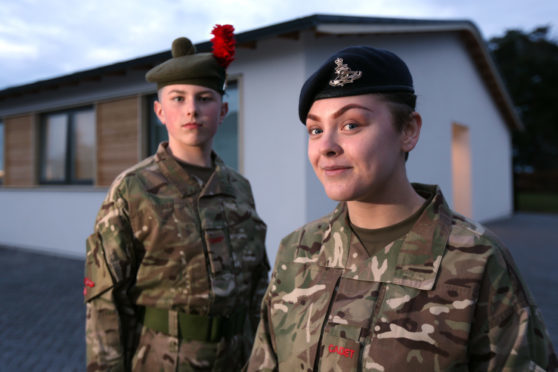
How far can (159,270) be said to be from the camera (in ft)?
7.04

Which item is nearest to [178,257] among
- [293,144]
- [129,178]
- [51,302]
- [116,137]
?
[129,178]

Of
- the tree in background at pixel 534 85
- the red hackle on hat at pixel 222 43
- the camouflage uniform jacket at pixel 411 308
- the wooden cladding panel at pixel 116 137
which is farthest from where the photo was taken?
the tree in background at pixel 534 85

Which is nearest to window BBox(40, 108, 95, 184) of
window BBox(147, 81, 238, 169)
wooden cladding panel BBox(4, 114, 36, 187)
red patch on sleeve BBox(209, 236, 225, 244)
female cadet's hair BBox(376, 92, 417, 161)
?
wooden cladding panel BBox(4, 114, 36, 187)

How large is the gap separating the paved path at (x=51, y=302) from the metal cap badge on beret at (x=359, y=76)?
150 inches

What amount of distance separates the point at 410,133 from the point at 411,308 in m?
0.52

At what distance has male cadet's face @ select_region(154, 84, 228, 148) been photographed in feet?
7.55

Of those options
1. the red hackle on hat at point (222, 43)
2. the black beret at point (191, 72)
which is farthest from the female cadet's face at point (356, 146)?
the red hackle on hat at point (222, 43)

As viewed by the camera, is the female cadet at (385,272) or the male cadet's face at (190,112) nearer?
the female cadet at (385,272)

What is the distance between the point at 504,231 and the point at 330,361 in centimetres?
1331

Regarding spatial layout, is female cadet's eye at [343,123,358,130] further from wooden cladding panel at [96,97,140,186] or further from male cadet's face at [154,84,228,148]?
wooden cladding panel at [96,97,140,186]

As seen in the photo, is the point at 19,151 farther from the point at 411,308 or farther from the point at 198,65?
the point at 411,308

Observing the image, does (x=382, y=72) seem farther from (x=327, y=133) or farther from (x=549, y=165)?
(x=549, y=165)

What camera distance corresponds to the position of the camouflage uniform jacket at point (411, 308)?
114cm

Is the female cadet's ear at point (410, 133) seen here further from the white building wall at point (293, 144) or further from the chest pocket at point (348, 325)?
the white building wall at point (293, 144)
